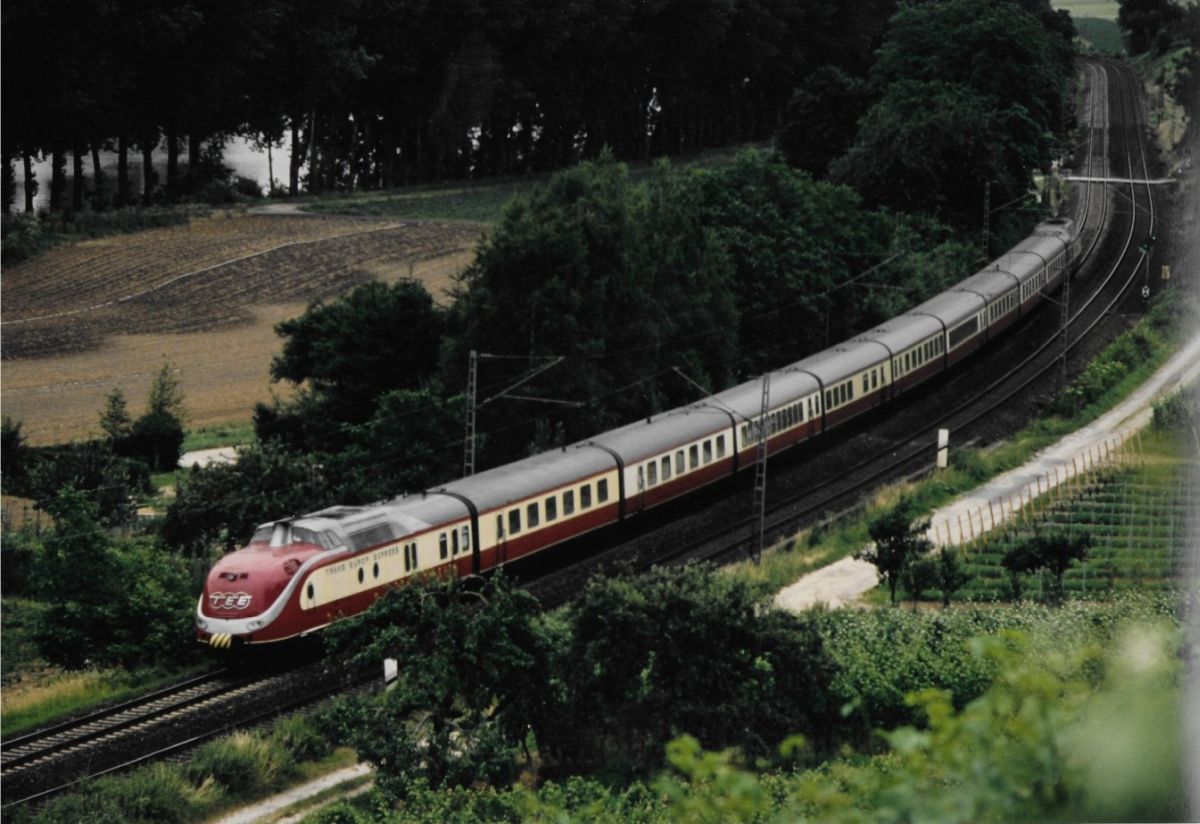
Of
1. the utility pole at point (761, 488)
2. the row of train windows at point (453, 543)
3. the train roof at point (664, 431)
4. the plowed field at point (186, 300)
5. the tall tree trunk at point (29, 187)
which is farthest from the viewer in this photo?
the tall tree trunk at point (29, 187)

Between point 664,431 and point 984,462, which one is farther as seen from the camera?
point 984,462

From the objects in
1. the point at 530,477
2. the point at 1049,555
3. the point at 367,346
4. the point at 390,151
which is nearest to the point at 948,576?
the point at 1049,555

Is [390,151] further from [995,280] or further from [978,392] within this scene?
[978,392]

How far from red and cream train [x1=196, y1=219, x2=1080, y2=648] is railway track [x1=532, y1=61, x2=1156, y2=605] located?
42.1 inches

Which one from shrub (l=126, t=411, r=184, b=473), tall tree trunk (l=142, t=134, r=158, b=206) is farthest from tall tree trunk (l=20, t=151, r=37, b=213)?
shrub (l=126, t=411, r=184, b=473)

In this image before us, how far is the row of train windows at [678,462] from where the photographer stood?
115 ft

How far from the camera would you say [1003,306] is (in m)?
56.7

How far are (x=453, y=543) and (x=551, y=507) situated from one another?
11.2 ft

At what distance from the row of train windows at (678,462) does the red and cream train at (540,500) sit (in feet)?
0.13

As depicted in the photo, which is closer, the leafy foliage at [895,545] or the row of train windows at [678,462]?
the leafy foliage at [895,545]

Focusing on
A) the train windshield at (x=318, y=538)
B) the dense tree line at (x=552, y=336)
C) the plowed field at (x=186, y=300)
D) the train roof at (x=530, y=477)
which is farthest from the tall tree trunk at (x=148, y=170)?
the train windshield at (x=318, y=538)

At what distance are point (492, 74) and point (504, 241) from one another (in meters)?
47.5

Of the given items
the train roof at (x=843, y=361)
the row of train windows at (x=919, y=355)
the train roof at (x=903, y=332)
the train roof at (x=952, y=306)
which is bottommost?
the row of train windows at (x=919, y=355)

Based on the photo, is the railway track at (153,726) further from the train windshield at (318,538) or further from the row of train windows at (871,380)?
the row of train windows at (871,380)
